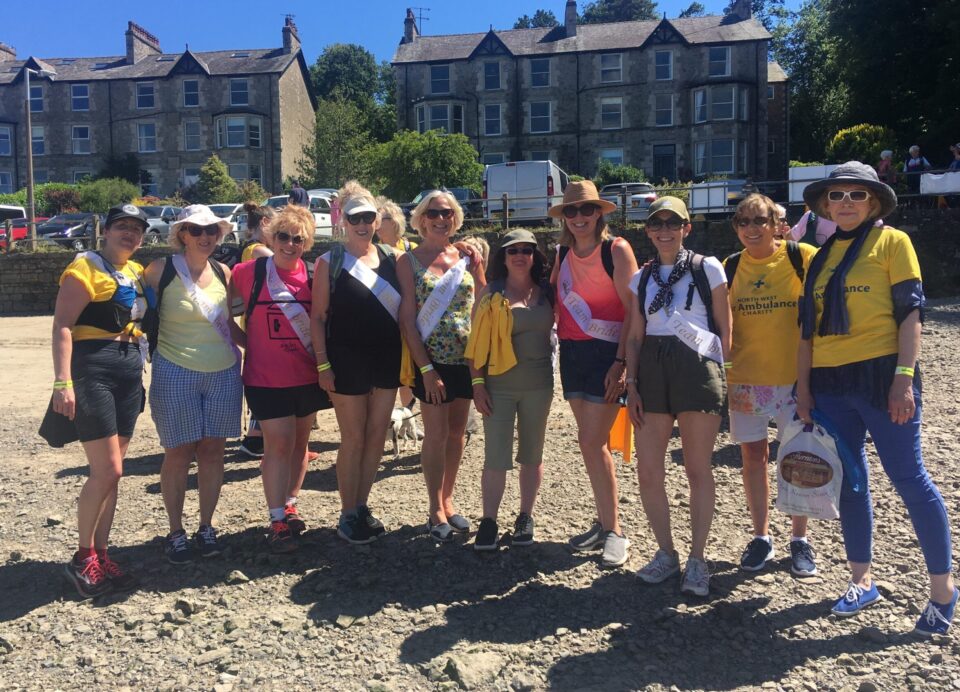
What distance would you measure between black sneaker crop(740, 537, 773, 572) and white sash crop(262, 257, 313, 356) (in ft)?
8.37

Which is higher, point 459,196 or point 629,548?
point 459,196

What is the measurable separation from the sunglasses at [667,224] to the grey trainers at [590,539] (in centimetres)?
172

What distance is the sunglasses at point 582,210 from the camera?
13.4ft

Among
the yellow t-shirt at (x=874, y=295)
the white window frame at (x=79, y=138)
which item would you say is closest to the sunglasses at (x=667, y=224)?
the yellow t-shirt at (x=874, y=295)

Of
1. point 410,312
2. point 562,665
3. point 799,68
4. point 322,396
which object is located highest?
point 799,68

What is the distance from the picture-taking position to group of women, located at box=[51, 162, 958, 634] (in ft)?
11.2

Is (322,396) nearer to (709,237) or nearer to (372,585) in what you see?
(372,585)

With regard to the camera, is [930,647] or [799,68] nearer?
[930,647]

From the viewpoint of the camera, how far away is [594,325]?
160 inches

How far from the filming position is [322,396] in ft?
14.9


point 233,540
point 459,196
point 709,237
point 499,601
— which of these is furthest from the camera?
point 459,196

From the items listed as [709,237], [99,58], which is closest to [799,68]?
[709,237]

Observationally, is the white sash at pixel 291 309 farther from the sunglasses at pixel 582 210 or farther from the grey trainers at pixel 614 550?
the grey trainers at pixel 614 550

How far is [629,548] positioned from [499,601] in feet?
3.05
